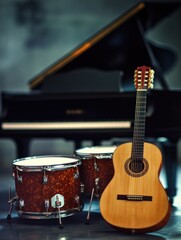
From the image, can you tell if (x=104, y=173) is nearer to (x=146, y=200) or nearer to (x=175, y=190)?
(x=146, y=200)

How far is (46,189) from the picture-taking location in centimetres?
324

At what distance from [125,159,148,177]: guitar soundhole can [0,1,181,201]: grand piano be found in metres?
0.94

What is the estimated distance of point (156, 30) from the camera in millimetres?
7379

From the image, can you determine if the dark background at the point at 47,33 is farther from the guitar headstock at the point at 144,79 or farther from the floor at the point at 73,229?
the guitar headstock at the point at 144,79

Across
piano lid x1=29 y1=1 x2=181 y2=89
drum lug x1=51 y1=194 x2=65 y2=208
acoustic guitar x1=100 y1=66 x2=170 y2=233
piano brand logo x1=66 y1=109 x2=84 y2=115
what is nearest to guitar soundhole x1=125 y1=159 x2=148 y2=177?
acoustic guitar x1=100 y1=66 x2=170 y2=233

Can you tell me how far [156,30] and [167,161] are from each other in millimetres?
3506

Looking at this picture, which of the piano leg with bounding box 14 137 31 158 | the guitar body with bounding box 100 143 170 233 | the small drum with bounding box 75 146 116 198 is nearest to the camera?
the guitar body with bounding box 100 143 170 233

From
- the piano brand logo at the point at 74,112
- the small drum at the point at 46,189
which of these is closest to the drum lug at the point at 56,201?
the small drum at the point at 46,189

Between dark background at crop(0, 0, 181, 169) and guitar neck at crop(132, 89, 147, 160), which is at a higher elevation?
dark background at crop(0, 0, 181, 169)

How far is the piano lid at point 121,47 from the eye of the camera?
14.7ft

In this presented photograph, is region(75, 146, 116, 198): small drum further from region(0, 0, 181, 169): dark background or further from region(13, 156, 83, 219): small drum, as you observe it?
region(0, 0, 181, 169): dark background

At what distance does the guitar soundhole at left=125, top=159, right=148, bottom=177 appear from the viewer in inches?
122

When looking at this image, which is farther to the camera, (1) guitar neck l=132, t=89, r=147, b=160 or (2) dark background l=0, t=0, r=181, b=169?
(2) dark background l=0, t=0, r=181, b=169

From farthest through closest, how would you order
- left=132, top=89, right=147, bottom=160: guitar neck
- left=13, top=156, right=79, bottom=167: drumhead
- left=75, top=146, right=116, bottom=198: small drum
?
left=75, top=146, right=116, bottom=198: small drum < left=13, top=156, right=79, bottom=167: drumhead < left=132, top=89, right=147, bottom=160: guitar neck
